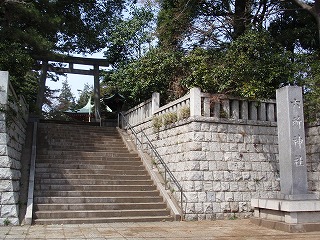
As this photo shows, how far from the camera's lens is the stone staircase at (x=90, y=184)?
9852mm

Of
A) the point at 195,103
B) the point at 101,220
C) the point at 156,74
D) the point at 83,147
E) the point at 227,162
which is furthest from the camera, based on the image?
the point at 83,147

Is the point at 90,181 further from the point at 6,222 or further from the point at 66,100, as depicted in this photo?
the point at 66,100

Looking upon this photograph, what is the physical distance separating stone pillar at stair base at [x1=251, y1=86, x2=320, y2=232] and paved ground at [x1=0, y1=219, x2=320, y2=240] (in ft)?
1.04

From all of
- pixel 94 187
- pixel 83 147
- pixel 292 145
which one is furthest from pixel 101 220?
pixel 83 147

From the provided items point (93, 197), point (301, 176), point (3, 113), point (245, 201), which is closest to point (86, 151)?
point (93, 197)

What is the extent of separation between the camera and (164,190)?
37.3 ft

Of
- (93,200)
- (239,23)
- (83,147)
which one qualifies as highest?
(239,23)

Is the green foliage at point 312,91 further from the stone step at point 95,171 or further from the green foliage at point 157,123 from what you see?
the stone step at point 95,171

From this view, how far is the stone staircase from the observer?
32.3 feet

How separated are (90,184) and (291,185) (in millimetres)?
6105

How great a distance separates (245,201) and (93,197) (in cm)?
458

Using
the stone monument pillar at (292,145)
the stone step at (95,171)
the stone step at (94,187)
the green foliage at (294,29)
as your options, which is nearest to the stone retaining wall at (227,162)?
the stone step at (94,187)

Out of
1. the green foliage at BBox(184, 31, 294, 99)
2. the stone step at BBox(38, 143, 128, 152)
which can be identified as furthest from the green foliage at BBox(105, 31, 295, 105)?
the stone step at BBox(38, 143, 128, 152)

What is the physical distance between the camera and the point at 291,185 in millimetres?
8672
